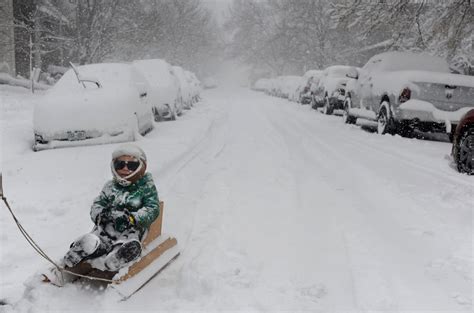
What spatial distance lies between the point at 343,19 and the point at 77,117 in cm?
704

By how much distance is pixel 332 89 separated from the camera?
58.1 ft

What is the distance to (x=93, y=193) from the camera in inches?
221

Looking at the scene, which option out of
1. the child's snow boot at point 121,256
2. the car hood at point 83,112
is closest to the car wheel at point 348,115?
the car hood at point 83,112

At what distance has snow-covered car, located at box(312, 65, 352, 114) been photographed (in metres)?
17.5

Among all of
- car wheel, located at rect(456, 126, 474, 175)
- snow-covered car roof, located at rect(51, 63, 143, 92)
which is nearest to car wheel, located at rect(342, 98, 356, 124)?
snow-covered car roof, located at rect(51, 63, 143, 92)

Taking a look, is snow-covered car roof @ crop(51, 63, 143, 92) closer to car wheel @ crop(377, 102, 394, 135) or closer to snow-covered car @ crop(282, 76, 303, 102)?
car wheel @ crop(377, 102, 394, 135)

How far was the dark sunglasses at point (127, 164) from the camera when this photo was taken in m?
3.52

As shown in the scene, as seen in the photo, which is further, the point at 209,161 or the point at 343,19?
the point at 343,19

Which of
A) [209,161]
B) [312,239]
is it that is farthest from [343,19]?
[312,239]

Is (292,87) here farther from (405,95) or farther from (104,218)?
(104,218)

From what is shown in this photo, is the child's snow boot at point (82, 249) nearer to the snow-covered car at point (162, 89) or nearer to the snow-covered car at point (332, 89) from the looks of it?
the snow-covered car at point (162, 89)

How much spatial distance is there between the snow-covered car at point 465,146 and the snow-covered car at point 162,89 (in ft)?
26.9

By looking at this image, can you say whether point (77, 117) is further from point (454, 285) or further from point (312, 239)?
point (454, 285)

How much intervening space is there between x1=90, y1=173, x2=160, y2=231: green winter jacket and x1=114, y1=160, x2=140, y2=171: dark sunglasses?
0.13 meters
